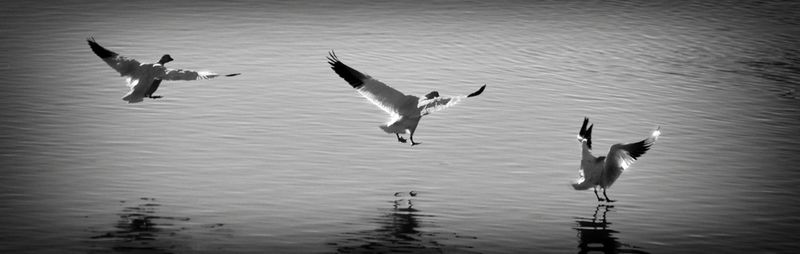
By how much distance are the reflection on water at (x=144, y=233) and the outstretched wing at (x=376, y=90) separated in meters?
Result: 4.85

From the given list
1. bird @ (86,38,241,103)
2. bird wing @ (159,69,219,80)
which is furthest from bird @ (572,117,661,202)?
bird @ (86,38,241,103)

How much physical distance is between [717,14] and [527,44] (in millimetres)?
13843

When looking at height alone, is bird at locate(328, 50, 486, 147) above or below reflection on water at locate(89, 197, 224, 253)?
above

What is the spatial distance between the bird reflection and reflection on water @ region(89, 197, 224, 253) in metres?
6.95

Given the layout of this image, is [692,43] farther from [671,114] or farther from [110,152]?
[110,152]

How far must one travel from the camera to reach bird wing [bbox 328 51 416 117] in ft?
87.7

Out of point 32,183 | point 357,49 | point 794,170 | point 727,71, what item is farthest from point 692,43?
point 32,183

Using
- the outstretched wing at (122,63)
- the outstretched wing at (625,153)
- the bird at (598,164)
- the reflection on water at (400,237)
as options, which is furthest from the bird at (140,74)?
the outstretched wing at (625,153)

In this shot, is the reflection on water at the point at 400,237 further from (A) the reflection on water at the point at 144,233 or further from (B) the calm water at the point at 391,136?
(A) the reflection on water at the point at 144,233

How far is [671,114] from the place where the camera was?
125ft

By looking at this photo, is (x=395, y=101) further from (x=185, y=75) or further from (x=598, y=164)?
(x=598, y=164)

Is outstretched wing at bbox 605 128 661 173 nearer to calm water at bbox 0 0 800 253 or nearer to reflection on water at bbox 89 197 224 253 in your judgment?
calm water at bbox 0 0 800 253

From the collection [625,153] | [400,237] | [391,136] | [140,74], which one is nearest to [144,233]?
[400,237]

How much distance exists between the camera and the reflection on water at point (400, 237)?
22344 mm
